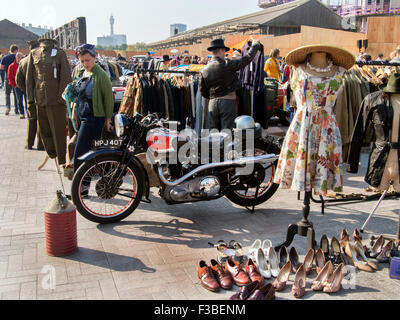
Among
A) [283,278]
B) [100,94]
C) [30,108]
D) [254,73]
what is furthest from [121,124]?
[30,108]

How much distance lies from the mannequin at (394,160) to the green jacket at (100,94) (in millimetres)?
3542

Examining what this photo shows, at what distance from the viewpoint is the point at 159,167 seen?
4.86 metres

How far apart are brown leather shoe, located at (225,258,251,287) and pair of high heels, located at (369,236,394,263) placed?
57.5 inches

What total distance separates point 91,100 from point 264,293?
141 inches

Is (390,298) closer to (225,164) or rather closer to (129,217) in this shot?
(225,164)

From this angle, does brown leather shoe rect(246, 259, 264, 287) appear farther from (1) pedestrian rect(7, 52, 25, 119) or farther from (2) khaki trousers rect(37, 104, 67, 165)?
(1) pedestrian rect(7, 52, 25, 119)

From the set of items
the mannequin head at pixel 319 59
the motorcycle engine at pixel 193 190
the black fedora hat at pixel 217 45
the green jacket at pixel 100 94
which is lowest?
the motorcycle engine at pixel 193 190

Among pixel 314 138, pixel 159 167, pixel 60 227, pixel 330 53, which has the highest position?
pixel 330 53

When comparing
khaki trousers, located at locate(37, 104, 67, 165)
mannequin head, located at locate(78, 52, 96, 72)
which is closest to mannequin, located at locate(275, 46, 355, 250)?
mannequin head, located at locate(78, 52, 96, 72)

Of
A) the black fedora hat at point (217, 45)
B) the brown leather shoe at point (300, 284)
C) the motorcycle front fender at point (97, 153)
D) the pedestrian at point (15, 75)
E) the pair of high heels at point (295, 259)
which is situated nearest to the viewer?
the brown leather shoe at point (300, 284)

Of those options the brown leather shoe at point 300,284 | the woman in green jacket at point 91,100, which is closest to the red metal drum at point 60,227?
the woman in green jacket at point 91,100

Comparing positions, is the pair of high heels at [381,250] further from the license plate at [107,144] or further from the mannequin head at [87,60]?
the mannequin head at [87,60]

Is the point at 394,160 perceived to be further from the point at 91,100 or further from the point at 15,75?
the point at 15,75

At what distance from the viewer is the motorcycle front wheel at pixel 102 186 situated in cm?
466
